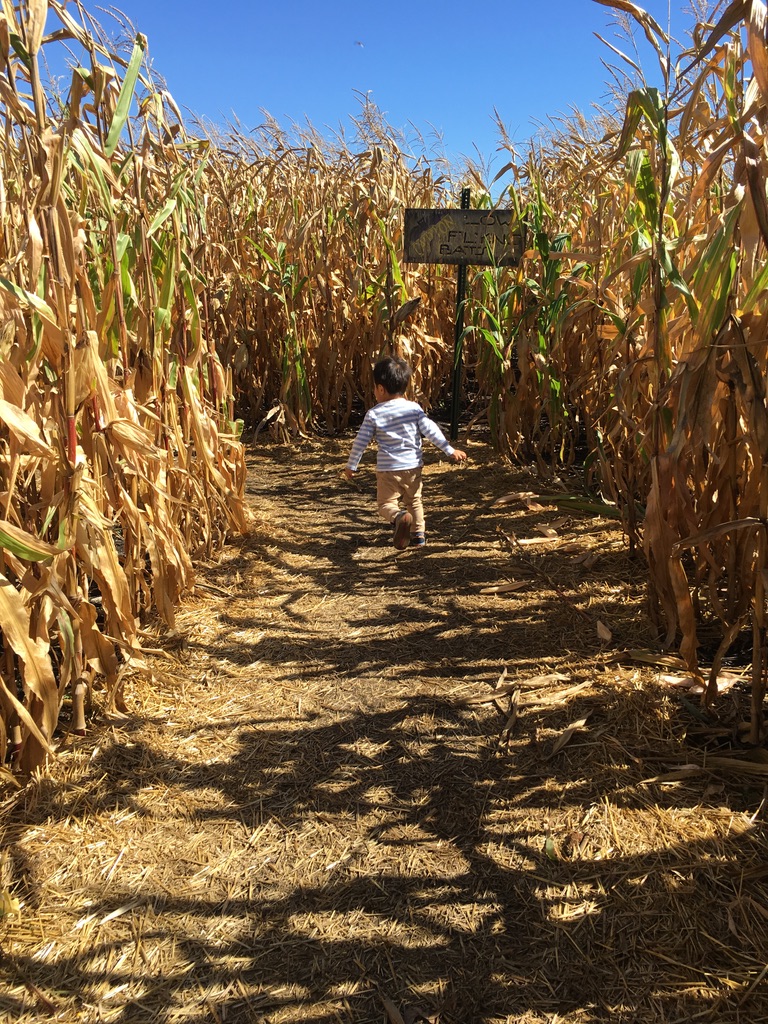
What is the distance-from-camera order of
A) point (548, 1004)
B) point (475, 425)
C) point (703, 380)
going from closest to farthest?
point (548, 1004) → point (703, 380) → point (475, 425)

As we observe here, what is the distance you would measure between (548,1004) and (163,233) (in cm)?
275

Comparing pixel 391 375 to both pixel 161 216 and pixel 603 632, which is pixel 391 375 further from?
pixel 603 632

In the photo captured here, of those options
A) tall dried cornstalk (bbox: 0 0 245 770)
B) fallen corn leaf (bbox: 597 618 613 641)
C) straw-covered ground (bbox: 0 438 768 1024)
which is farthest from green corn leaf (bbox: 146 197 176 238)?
fallen corn leaf (bbox: 597 618 613 641)

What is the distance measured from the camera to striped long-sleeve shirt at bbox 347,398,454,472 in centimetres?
363

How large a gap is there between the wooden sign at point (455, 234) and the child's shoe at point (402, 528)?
88.5 inches

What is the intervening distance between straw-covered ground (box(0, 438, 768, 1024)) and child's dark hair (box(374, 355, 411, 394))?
1.22m

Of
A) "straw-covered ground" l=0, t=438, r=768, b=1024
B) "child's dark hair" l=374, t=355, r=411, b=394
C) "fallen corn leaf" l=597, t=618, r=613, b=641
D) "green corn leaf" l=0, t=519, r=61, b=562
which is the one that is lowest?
"straw-covered ground" l=0, t=438, r=768, b=1024

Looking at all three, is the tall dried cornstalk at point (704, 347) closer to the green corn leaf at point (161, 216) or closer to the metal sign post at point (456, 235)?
the green corn leaf at point (161, 216)

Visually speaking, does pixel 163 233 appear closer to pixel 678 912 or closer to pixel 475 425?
pixel 678 912

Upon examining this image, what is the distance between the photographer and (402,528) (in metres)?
3.52

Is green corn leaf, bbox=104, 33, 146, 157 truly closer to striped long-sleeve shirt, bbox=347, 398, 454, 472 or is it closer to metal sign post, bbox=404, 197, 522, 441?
striped long-sleeve shirt, bbox=347, 398, 454, 472

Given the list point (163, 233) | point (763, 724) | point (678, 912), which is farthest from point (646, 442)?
point (163, 233)

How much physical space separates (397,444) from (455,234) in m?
2.06

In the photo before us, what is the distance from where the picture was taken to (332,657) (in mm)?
2721
